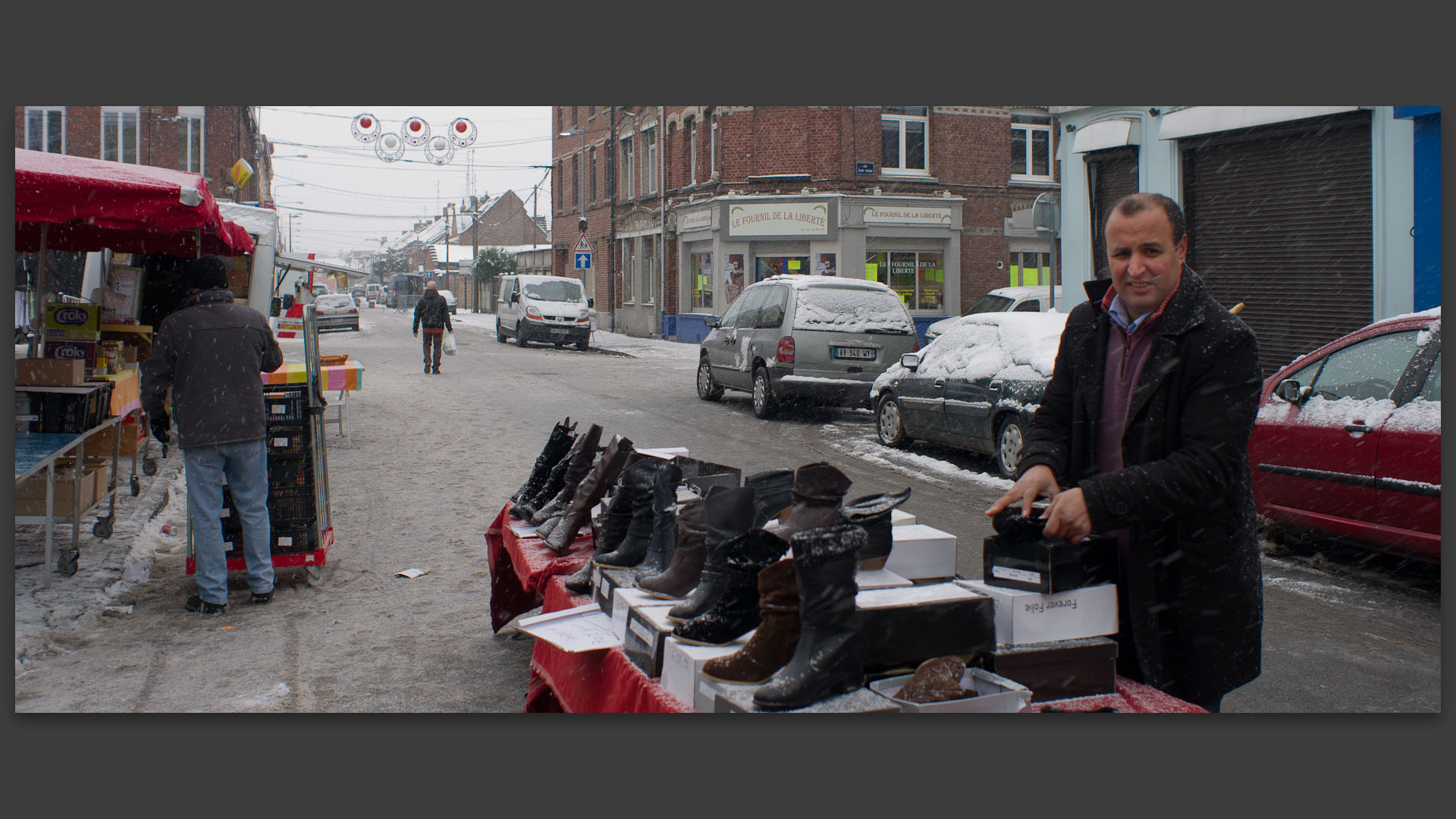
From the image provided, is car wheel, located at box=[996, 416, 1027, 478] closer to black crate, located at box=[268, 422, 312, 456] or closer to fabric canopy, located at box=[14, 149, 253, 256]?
black crate, located at box=[268, 422, 312, 456]

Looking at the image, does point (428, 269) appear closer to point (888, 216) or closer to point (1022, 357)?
point (888, 216)

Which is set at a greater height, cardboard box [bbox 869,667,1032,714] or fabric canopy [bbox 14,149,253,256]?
fabric canopy [bbox 14,149,253,256]

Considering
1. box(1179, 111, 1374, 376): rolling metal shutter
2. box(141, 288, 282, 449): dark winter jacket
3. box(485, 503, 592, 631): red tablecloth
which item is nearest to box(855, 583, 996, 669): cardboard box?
box(485, 503, 592, 631): red tablecloth

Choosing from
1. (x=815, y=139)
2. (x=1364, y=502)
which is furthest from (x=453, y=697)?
(x=815, y=139)

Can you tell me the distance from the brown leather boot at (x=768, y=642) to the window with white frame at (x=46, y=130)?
4261 mm

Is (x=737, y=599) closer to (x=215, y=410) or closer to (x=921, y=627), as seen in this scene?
(x=921, y=627)

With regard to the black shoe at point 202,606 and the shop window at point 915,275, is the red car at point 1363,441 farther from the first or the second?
the shop window at point 915,275

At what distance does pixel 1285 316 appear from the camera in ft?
39.9

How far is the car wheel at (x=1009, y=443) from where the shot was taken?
9352 mm

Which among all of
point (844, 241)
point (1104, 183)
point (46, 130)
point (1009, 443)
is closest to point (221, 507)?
point (46, 130)

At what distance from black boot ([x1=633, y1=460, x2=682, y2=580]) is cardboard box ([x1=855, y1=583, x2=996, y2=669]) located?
97 centimetres

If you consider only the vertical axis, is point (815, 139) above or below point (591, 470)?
above

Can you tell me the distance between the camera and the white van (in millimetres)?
29375

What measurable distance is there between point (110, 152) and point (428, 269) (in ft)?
358
